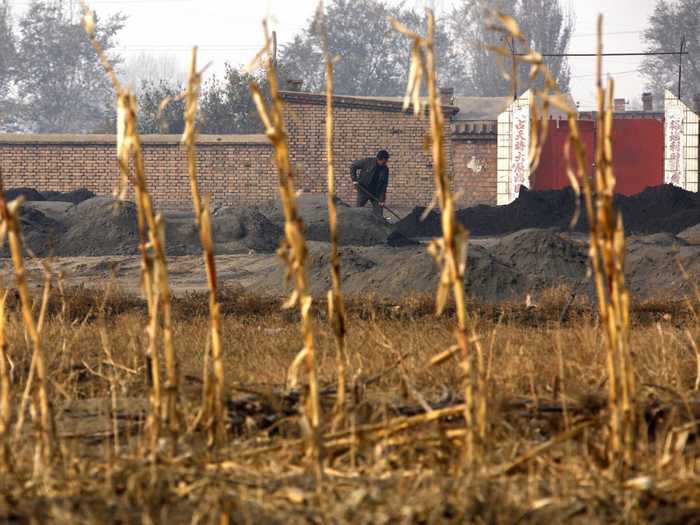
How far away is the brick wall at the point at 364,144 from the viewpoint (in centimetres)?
2805

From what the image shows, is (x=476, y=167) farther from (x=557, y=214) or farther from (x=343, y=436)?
(x=343, y=436)

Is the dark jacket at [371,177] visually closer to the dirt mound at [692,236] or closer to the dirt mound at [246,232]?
the dirt mound at [246,232]

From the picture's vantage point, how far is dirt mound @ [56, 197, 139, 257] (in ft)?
60.7

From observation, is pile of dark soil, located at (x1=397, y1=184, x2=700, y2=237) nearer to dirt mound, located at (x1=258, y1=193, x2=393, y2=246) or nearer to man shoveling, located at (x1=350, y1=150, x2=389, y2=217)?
man shoveling, located at (x1=350, y1=150, x2=389, y2=217)

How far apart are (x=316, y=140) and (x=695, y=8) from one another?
4170 cm

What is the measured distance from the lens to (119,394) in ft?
16.1

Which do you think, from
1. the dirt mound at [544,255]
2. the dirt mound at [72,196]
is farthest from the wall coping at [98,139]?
the dirt mound at [544,255]

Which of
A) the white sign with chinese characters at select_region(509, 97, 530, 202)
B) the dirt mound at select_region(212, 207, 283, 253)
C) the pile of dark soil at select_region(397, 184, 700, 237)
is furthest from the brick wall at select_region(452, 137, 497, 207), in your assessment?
the dirt mound at select_region(212, 207, 283, 253)

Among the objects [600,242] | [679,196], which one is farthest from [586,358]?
[679,196]

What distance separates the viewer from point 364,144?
28.3 m

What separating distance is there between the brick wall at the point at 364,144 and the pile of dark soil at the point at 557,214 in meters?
4.63

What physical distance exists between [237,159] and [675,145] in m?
10.8

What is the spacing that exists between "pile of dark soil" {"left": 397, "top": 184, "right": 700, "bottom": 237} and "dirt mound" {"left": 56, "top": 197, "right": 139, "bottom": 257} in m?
5.09

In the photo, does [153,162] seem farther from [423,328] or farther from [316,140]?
[423,328]
